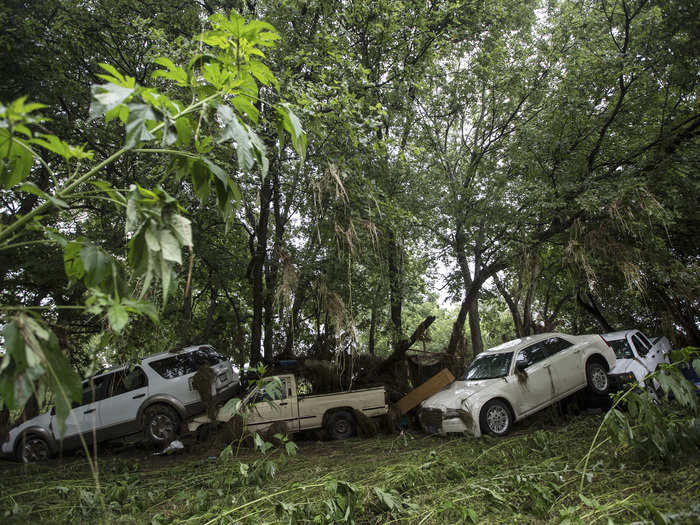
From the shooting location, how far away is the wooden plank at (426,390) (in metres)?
9.47

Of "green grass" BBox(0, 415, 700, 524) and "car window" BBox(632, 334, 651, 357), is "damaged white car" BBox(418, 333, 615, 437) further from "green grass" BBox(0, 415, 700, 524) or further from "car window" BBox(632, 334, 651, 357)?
"green grass" BBox(0, 415, 700, 524)

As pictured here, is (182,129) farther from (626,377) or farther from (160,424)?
(626,377)

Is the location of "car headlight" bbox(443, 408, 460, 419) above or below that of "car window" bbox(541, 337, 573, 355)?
below

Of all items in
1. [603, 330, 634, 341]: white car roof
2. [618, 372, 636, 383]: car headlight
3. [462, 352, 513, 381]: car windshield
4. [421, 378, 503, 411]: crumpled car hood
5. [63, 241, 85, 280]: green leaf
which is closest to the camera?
[63, 241, 85, 280]: green leaf

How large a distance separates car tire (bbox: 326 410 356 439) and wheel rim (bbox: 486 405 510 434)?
9.86 ft

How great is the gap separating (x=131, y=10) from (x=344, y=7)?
485 centimetres

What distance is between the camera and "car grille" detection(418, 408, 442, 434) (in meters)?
8.01

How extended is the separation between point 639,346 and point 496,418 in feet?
15.2

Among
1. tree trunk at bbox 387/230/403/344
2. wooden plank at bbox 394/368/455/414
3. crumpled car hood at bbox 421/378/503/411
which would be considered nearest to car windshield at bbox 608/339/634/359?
crumpled car hood at bbox 421/378/503/411

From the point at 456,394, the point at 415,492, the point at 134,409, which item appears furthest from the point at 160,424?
the point at 415,492

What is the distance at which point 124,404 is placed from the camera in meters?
9.41

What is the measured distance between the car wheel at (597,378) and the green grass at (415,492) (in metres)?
3.14

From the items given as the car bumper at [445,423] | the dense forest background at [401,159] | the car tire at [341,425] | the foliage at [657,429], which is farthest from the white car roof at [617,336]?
the foliage at [657,429]

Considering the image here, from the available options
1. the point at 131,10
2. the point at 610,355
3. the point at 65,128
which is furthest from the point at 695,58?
the point at 65,128
